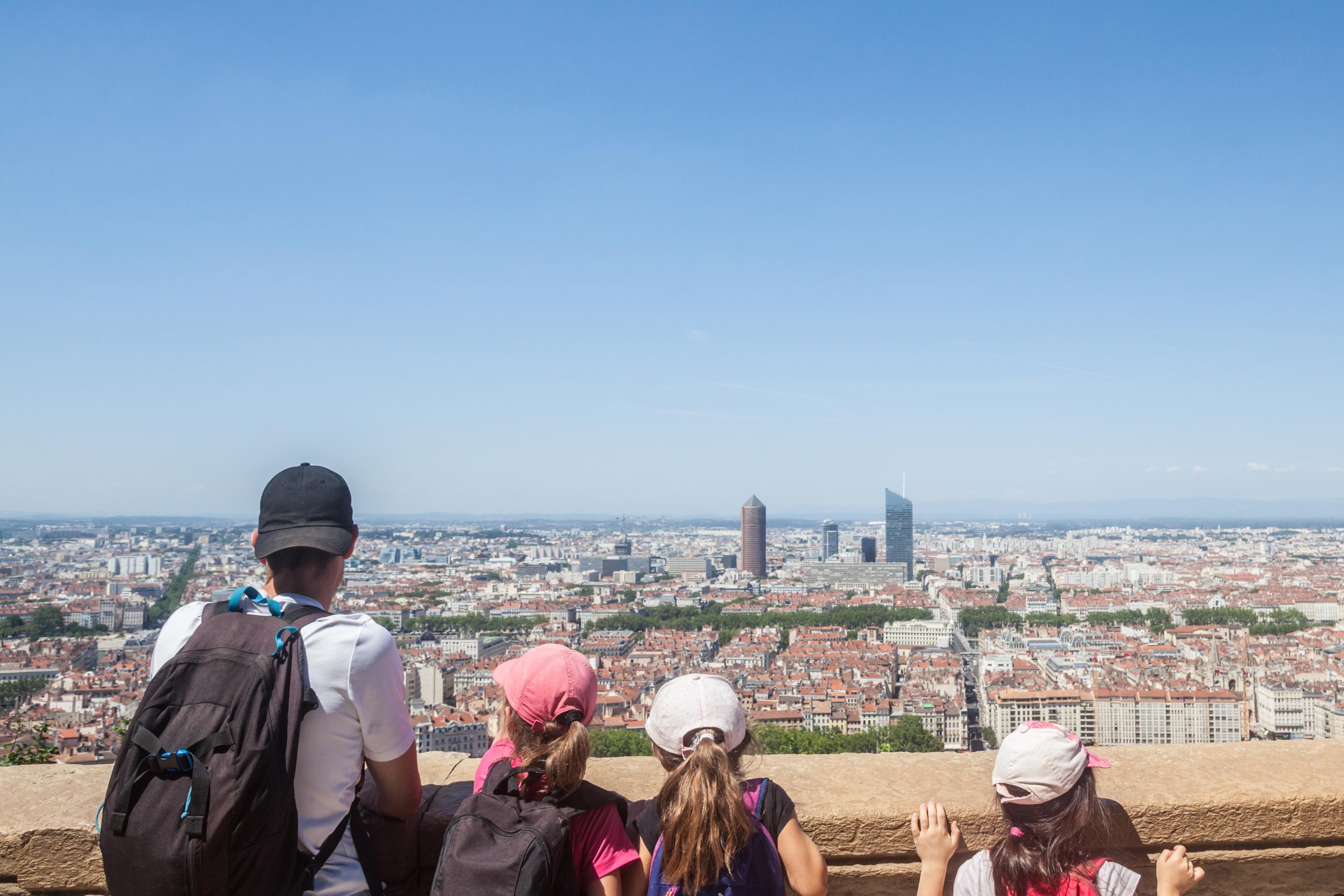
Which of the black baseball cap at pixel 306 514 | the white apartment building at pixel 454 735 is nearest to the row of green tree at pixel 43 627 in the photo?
the white apartment building at pixel 454 735

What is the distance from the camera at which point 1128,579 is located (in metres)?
64.7

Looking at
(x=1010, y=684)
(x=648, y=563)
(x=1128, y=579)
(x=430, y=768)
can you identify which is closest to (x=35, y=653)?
(x=1010, y=684)

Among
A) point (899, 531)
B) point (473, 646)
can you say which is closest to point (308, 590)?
point (473, 646)

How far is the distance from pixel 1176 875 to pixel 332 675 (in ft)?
3.98

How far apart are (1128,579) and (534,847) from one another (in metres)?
71.9

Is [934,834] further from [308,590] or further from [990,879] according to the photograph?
[308,590]

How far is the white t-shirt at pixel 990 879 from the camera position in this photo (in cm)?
126

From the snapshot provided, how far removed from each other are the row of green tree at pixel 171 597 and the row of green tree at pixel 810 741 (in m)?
23.9

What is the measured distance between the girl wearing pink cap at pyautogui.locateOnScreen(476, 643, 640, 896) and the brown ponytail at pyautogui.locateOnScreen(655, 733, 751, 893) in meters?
0.07

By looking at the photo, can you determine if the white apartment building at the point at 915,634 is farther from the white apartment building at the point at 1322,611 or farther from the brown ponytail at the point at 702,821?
the brown ponytail at the point at 702,821

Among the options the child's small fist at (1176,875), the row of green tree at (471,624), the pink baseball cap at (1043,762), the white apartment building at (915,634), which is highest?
the pink baseball cap at (1043,762)

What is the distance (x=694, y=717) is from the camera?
4.22ft

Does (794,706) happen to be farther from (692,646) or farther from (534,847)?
(534,847)

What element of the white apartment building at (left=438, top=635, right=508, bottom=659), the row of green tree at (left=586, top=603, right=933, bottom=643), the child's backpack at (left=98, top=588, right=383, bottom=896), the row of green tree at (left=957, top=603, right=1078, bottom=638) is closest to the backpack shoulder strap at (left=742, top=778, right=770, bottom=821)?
the child's backpack at (left=98, top=588, right=383, bottom=896)
